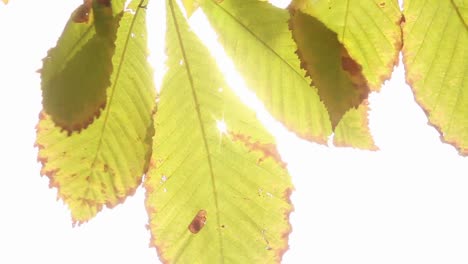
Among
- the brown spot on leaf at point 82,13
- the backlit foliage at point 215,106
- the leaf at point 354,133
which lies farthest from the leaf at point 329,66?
the brown spot on leaf at point 82,13

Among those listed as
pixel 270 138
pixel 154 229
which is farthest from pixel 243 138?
pixel 154 229

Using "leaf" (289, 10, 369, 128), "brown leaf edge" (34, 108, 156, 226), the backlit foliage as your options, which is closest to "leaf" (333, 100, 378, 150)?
the backlit foliage

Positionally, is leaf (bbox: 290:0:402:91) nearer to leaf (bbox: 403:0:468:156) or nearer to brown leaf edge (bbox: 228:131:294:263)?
leaf (bbox: 403:0:468:156)

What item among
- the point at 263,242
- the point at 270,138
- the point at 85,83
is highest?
the point at 85,83

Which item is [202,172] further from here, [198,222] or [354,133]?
[354,133]

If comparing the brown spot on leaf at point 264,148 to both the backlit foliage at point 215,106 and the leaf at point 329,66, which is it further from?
the leaf at point 329,66

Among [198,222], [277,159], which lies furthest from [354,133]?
[198,222]

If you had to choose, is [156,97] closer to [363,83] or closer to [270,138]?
[270,138]
